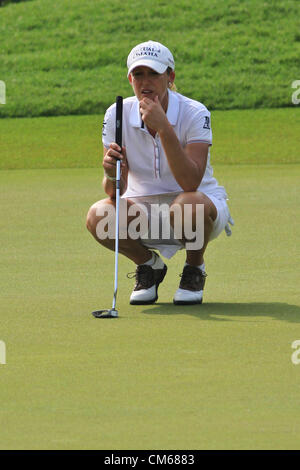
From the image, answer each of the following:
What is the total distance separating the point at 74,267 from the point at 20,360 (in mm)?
2776

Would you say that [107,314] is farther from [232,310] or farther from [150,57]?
[150,57]

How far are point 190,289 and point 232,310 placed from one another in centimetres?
35

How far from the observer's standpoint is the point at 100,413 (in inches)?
149

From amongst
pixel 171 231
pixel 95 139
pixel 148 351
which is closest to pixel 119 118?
pixel 171 231

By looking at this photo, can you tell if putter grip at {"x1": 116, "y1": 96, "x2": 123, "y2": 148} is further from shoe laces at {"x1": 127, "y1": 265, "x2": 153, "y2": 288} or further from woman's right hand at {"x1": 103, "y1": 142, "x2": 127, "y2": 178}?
shoe laces at {"x1": 127, "y1": 265, "x2": 153, "y2": 288}

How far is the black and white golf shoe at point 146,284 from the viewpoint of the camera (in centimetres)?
618

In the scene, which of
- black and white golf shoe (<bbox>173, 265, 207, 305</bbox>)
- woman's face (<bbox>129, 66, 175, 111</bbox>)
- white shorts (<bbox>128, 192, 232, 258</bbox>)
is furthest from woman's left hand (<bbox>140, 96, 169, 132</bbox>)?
black and white golf shoe (<bbox>173, 265, 207, 305</bbox>)

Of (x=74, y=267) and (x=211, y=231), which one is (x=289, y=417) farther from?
(x=74, y=267)

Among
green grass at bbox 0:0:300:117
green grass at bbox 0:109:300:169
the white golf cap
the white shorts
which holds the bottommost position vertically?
the white shorts

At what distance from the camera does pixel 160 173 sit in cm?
619

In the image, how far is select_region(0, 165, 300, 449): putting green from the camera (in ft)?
11.8

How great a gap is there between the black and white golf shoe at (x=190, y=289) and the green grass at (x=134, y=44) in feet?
62.7

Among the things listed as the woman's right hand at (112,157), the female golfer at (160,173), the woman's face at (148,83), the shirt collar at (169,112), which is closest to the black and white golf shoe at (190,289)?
the female golfer at (160,173)

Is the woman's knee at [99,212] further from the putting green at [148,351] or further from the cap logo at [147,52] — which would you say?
the cap logo at [147,52]
